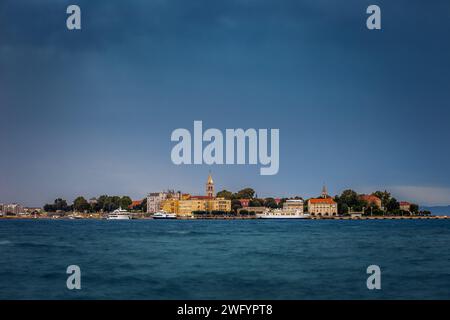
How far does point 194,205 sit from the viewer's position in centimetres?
18475

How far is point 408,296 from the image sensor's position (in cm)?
1944

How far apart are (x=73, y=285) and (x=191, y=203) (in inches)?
6447

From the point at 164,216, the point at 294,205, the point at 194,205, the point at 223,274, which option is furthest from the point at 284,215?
the point at 223,274

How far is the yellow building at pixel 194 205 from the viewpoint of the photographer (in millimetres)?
183375

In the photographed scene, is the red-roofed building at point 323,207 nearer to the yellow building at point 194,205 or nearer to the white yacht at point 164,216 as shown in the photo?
the yellow building at point 194,205

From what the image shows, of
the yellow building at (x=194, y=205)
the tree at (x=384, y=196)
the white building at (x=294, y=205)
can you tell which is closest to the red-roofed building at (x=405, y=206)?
the tree at (x=384, y=196)

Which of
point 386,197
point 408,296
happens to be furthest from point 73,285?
point 386,197

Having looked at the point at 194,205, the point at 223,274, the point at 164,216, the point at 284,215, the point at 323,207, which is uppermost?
the point at 223,274

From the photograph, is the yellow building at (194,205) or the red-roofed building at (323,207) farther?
the yellow building at (194,205)

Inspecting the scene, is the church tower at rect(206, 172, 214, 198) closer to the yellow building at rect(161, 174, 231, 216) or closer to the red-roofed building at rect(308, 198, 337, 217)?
the yellow building at rect(161, 174, 231, 216)

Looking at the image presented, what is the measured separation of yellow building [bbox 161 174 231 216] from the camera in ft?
602

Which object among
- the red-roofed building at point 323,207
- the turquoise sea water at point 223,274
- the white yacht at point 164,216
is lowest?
the white yacht at point 164,216

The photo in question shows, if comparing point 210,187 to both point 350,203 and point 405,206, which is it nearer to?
point 350,203
